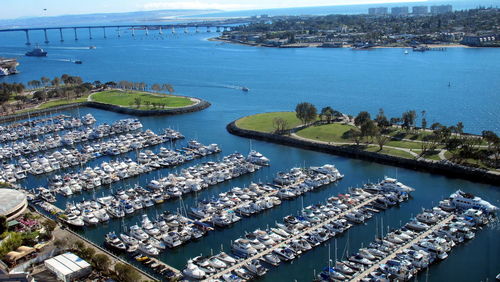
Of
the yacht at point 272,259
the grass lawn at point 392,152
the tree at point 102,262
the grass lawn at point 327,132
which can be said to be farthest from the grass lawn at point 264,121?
the tree at point 102,262

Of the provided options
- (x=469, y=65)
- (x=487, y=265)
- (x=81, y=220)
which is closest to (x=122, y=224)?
(x=81, y=220)

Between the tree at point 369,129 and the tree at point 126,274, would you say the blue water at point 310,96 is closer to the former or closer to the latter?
the tree at point 369,129

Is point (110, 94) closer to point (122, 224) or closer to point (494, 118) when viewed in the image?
point (122, 224)

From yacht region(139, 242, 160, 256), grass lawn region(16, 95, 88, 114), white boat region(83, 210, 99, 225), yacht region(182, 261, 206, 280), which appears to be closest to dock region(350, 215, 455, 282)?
yacht region(182, 261, 206, 280)

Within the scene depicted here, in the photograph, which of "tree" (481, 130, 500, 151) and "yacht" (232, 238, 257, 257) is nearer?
"yacht" (232, 238, 257, 257)

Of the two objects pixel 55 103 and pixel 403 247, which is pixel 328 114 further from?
pixel 55 103

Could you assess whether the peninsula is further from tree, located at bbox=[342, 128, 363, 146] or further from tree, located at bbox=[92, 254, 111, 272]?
tree, located at bbox=[92, 254, 111, 272]

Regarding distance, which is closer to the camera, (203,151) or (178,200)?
(178,200)
